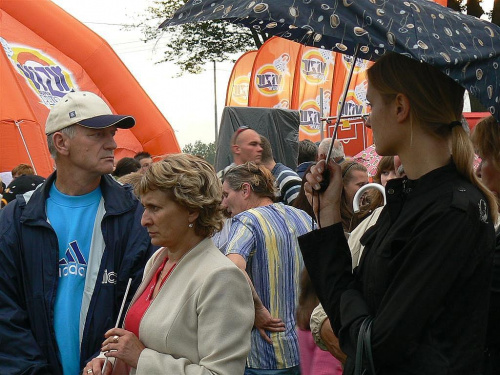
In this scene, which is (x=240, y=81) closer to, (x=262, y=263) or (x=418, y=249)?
(x=262, y=263)

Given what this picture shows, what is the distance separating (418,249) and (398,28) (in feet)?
2.29

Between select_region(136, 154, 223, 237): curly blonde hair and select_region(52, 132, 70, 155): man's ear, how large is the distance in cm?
66

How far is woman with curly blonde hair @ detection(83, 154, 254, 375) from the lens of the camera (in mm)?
3041

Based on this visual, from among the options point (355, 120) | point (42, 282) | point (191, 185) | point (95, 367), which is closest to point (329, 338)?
point (191, 185)

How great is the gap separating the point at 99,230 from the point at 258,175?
6.03 feet

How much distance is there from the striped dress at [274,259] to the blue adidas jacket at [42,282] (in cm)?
116

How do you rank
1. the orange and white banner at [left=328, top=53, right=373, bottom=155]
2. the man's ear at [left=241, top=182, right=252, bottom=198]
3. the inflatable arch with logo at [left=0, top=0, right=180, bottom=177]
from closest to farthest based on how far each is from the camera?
1. the man's ear at [left=241, top=182, right=252, bottom=198]
2. the inflatable arch with logo at [left=0, top=0, right=180, bottom=177]
3. the orange and white banner at [left=328, top=53, right=373, bottom=155]

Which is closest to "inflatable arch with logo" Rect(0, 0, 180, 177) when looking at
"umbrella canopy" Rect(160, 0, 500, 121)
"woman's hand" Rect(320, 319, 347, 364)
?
"woman's hand" Rect(320, 319, 347, 364)

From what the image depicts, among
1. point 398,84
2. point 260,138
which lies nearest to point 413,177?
point 398,84

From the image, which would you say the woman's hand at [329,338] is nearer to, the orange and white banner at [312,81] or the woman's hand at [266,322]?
the woman's hand at [266,322]

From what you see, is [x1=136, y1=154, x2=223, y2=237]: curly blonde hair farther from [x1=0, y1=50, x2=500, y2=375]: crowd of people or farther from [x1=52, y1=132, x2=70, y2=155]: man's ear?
[x1=52, y1=132, x2=70, y2=155]: man's ear

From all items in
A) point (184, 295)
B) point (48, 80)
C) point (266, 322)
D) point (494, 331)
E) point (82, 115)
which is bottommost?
point (266, 322)

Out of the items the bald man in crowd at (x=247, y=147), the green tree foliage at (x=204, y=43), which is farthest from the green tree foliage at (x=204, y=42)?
the bald man in crowd at (x=247, y=147)

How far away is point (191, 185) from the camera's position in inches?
132
